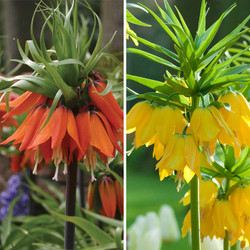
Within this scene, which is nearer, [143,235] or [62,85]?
[62,85]

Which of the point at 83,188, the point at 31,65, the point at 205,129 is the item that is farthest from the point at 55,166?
the point at 205,129

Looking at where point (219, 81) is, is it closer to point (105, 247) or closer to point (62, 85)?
point (62, 85)

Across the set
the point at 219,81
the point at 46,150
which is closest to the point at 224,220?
the point at 219,81

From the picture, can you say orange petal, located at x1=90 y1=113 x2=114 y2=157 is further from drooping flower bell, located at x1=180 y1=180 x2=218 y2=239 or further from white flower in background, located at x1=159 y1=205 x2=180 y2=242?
white flower in background, located at x1=159 y1=205 x2=180 y2=242

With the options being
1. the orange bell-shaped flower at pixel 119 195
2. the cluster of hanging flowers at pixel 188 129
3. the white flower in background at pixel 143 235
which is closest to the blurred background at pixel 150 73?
the white flower in background at pixel 143 235

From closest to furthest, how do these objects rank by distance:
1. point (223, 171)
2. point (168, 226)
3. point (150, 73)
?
1. point (223, 171)
2. point (150, 73)
3. point (168, 226)

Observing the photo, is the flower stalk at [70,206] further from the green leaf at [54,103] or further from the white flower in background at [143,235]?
the white flower in background at [143,235]

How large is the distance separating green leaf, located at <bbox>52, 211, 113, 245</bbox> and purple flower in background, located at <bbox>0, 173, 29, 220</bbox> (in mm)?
74

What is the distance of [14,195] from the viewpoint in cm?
104

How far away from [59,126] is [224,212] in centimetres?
41

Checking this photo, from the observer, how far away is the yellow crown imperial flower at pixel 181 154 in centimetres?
92

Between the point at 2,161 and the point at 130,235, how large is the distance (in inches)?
19.9

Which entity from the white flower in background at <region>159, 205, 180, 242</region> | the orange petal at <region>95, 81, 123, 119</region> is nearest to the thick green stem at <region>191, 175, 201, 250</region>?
the orange petal at <region>95, 81, 123, 119</region>

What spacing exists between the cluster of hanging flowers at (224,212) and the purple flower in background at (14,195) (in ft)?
1.27
